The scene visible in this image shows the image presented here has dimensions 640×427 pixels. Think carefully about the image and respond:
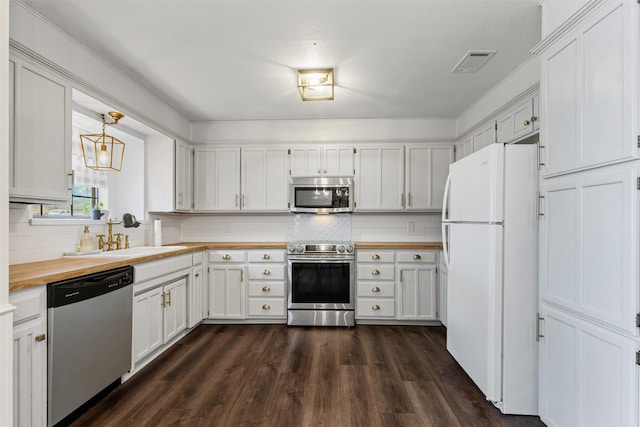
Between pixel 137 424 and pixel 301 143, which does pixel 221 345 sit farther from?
pixel 301 143

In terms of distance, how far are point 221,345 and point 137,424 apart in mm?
1264

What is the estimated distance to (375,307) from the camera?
12.4ft

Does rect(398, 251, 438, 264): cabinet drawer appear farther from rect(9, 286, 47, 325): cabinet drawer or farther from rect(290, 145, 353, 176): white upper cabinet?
rect(9, 286, 47, 325): cabinet drawer

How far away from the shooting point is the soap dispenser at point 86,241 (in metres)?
2.65

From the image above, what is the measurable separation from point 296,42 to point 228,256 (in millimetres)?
2456

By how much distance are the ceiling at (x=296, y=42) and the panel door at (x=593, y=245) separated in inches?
47.5

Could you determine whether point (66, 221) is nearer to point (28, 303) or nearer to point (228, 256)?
point (28, 303)

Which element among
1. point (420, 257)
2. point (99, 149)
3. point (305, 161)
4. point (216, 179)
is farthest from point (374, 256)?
point (99, 149)

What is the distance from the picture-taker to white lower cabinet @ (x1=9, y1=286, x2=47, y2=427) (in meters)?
1.54

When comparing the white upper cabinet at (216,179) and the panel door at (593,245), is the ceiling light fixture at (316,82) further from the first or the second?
the panel door at (593,245)

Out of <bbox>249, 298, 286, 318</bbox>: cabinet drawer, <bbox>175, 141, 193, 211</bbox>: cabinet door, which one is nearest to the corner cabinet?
<bbox>175, 141, 193, 211</bbox>: cabinet door

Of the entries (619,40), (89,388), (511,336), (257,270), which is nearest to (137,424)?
(89,388)

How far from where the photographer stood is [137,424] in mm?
1930

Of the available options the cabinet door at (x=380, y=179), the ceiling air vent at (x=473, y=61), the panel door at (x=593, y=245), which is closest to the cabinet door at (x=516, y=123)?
the ceiling air vent at (x=473, y=61)
